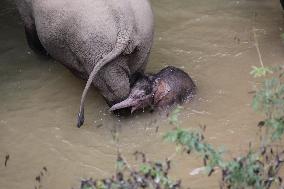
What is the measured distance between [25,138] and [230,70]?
157cm

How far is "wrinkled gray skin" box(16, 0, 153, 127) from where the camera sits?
3.95 meters

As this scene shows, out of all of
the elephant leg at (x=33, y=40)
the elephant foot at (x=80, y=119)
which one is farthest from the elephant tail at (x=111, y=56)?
the elephant leg at (x=33, y=40)

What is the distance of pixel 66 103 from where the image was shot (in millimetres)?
4496

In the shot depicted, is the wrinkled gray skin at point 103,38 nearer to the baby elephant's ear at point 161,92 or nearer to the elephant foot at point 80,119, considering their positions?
the elephant foot at point 80,119

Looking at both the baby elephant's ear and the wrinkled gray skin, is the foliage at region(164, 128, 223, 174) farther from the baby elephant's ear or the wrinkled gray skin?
the baby elephant's ear

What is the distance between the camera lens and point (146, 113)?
13.9 feet

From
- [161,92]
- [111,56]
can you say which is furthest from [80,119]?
[161,92]

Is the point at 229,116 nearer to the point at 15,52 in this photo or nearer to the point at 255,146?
the point at 255,146

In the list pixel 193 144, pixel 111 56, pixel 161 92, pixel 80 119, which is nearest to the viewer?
pixel 193 144

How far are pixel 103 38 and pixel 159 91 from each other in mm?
545

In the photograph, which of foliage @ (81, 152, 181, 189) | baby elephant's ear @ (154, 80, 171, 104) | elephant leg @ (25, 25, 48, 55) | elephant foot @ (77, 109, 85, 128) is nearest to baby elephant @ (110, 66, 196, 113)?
baby elephant's ear @ (154, 80, 171, 104)

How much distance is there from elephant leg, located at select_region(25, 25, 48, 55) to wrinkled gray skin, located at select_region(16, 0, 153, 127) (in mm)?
529

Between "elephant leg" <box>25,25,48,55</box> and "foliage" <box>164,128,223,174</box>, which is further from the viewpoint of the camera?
"elephant leg" <box>25,25,48,55</box>

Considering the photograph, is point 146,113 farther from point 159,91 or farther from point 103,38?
point 103,38
